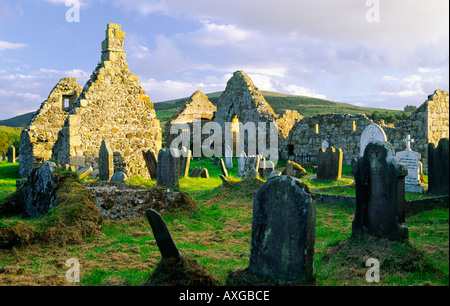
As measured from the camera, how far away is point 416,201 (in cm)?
899

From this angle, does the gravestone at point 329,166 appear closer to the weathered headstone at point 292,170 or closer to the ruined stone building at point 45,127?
the weathered headstone at point 292,170

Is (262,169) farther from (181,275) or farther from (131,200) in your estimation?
(181,275)

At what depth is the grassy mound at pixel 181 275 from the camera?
4613 mm

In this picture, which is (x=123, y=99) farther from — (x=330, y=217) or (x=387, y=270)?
(x=387, y=270)

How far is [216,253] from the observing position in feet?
22.2

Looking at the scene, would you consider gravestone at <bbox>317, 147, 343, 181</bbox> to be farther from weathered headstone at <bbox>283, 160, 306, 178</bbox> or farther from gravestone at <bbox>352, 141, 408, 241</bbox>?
gravestone at <bbox>352, 141, 408, 241</bbox>

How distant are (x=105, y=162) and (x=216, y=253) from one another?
867cm

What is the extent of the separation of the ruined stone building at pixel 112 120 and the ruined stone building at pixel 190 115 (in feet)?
51.8

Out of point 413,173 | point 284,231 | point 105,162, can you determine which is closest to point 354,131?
point 413,173

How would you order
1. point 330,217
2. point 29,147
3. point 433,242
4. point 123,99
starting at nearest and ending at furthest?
point 433,242
point 330,217
point 123,99
point 29,147

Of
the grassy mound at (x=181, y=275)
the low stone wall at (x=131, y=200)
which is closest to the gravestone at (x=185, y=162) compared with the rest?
the low stone wall at (x=131, y=200)

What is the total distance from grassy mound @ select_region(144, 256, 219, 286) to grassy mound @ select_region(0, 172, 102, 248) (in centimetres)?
309

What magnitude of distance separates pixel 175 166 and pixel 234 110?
1688 centimetres
